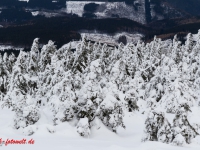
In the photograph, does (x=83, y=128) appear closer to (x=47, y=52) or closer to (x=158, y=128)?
(x=158, y=128)

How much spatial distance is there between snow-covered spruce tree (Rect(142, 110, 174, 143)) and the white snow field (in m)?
1.04

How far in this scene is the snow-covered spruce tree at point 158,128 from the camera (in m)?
18.7

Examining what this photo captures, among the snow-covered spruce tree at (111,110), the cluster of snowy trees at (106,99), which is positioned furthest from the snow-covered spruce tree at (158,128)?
the snow-covered spruce tree at (111,110)

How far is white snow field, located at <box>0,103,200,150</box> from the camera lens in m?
15.5

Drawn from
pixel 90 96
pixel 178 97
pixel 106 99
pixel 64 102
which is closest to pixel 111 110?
pixel 106 99

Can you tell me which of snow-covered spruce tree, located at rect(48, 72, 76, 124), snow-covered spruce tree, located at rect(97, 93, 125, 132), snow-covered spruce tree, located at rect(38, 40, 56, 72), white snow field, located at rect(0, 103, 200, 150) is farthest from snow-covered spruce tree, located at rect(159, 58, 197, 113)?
snow-covered spruce tree, located at rect(38, 40, 56, 72)

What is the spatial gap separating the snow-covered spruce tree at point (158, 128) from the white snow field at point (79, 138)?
1041 millimetres

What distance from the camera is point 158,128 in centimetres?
1914

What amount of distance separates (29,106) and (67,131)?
3.94 meters

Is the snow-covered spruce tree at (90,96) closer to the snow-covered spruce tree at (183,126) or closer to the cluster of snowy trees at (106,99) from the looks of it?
the cluster of snowy trees at (106,99)

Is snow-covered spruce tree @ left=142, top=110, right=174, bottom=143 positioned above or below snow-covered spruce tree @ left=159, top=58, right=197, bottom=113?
below

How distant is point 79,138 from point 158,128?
19.3 feet

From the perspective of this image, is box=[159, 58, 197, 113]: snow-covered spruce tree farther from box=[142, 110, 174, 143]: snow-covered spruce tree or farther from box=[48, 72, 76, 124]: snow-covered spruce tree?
box=[48, 72, 76, 124]: snow-covered spruce tree

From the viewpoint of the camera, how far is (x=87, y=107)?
2295 centimetres
